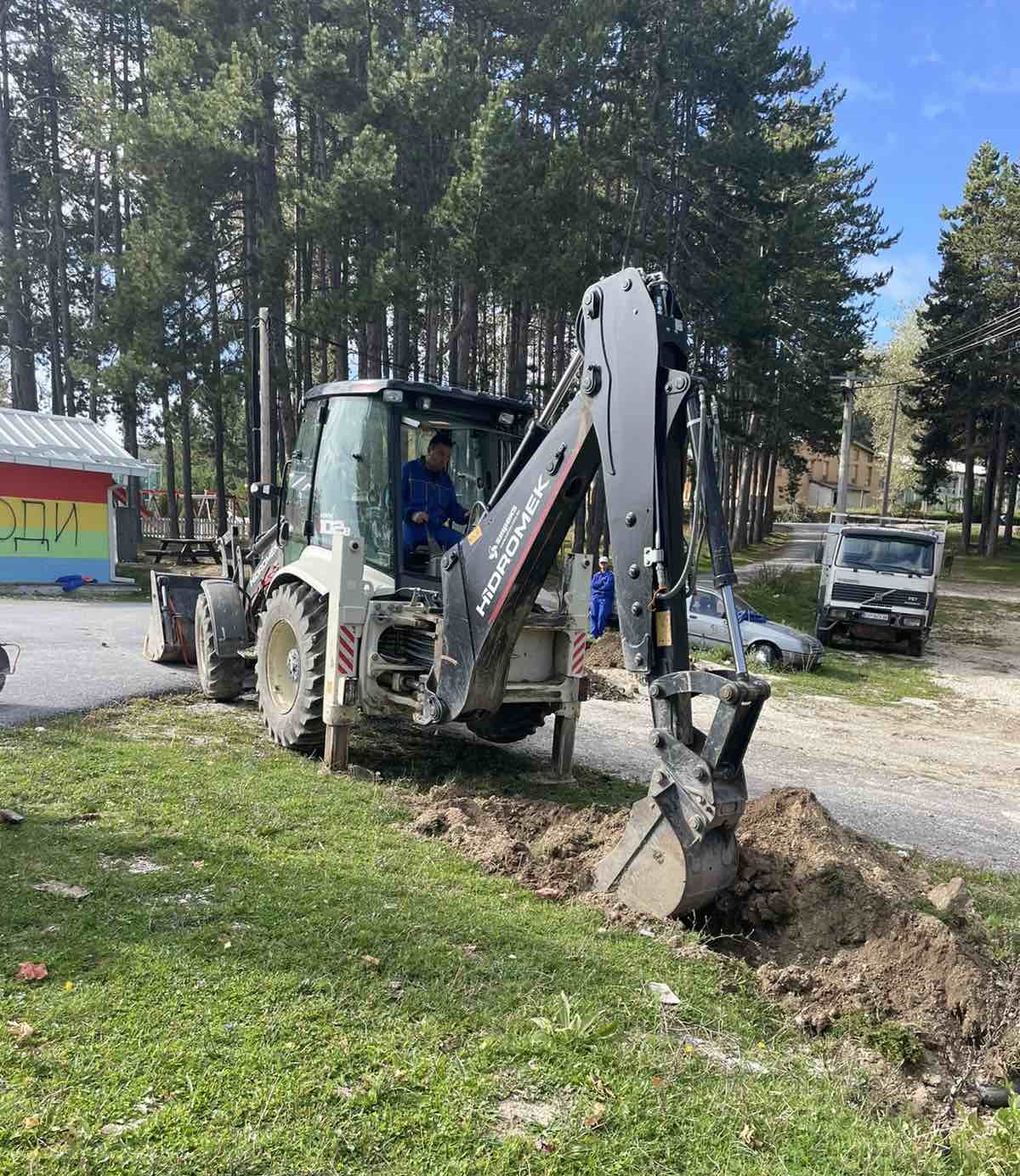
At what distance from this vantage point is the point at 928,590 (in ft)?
60.3

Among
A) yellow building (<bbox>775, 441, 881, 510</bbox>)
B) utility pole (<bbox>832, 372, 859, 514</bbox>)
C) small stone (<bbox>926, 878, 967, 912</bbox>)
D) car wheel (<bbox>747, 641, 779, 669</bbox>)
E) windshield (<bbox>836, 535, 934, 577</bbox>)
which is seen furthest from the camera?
yellow building (<bbox>775, 441, 881, 510</bbox>)

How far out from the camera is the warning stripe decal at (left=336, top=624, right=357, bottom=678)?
243 inches

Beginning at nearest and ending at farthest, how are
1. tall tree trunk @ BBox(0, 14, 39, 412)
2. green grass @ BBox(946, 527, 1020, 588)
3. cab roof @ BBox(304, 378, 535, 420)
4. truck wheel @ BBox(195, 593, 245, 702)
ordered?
cab roof @ BBox(304, 378, 535, 420) < truck wheel @ BBox(195, 593, 245, 702) < tall tree trunk @ BBox(0, 14, 39, 412) < green grass @ BBox(946, 527, 1020, 588)

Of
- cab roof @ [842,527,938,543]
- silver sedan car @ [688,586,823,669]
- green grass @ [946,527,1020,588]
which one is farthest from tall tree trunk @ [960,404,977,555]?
silver sedan car @ [688,586,823,669]

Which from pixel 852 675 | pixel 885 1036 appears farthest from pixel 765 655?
pixel 885 1036

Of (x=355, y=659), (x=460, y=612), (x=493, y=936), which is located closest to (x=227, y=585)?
(x=355, y=659)

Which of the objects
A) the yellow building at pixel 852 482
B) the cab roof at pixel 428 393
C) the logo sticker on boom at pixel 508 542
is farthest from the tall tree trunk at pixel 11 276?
the yellow building at pixel 852 482

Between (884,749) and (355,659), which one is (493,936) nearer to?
(355,659)

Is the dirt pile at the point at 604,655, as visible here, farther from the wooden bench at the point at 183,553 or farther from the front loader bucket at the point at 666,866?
the wooden bench at the point at 183,553

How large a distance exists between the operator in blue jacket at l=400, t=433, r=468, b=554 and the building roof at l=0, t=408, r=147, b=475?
A: 638 inches

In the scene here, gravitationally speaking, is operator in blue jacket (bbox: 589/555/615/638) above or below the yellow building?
below

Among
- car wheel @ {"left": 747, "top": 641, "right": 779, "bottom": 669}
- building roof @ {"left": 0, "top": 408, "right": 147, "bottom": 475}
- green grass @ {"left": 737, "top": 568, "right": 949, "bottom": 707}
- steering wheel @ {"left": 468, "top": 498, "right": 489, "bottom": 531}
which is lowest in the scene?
green grass @ {"left": 737, "top": 568, "right": 949, "bottom": 707}

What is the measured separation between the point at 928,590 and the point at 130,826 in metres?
17.4

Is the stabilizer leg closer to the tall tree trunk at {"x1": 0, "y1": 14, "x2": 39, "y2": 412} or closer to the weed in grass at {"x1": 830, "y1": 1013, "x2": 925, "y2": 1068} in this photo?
the weed in grass at {"x1": 830, "y1": 1013, "x2": 925, "y2": 1068}
